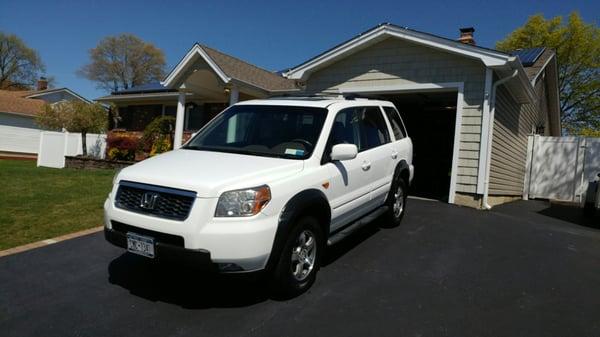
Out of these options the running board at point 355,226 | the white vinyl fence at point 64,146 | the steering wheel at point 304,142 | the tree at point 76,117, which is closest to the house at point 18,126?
the tree at point 76,117

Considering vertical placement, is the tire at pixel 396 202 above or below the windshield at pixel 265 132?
below

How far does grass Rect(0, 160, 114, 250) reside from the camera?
6.42 m

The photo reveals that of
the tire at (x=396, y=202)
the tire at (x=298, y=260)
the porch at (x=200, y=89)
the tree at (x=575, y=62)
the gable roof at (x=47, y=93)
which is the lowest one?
the tire at (x=298, y=260)

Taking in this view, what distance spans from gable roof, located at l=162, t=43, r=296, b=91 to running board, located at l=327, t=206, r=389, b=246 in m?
8.04

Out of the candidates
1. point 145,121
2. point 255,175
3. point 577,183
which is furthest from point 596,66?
point 255,175

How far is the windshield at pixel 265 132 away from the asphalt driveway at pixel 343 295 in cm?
140

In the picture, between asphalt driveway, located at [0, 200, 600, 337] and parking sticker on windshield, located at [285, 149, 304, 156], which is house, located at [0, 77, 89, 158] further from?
parking sticker on windshield, located at [285, 149, 304, 156]

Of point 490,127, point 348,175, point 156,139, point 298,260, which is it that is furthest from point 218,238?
point 156,139

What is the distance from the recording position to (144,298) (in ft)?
13.3

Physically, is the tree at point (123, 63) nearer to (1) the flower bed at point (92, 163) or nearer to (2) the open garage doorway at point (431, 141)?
(1) the flower bed at point (92, 163)

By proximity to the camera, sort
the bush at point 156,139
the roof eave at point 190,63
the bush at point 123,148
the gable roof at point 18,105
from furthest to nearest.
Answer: the gable roof at point 18,105
the bush at point 123,148
the bush at point 156,139
the roof eave at point 190,63

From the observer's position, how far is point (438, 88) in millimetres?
9750

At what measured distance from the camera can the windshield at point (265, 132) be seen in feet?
14.8

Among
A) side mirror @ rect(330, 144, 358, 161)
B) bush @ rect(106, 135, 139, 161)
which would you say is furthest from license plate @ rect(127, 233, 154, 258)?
bush @ rect(106, 135, 139, 161)
